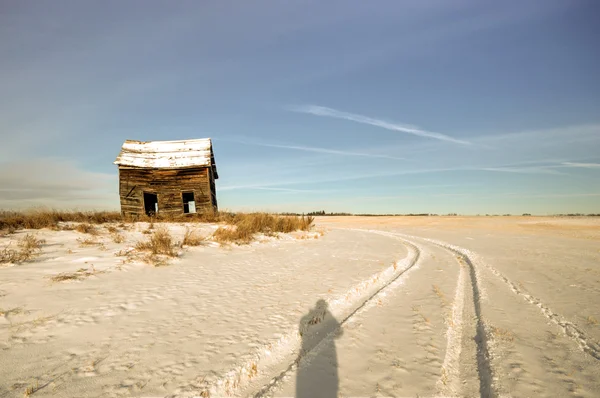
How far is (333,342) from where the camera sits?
11.5 feet

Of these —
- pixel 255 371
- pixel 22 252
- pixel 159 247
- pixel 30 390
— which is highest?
pixel 22 252

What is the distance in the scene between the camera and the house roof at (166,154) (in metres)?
19.8

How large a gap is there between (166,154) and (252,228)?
11483 millimetres

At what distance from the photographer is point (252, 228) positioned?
514 inches

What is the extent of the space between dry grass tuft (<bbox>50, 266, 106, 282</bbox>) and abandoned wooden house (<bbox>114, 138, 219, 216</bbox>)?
14.6 metres

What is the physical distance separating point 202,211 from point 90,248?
12188 mm

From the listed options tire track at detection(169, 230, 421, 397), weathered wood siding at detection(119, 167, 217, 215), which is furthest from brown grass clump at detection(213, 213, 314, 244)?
tire track at detection(169, 230, 421, 397)

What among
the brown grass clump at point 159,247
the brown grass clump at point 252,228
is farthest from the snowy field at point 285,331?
the brown grass clump at point 252,228

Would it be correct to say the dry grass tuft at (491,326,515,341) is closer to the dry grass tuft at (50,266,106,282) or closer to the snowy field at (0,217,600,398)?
the snowy field at (0,217,600,398)

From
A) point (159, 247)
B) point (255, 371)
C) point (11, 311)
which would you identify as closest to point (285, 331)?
point (255, 371)

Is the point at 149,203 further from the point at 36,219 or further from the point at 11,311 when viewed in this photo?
the point at 11,311

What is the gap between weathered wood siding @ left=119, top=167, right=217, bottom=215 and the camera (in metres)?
19.5

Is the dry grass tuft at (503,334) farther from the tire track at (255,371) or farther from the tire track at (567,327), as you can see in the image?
the tire track at (255,371)

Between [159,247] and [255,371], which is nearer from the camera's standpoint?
[255,371]
